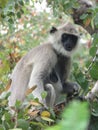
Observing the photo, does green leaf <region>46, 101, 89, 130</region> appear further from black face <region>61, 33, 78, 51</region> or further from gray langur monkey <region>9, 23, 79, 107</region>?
black face <region>61, 33, 78, 51</region>

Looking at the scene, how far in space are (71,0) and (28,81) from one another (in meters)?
1.38

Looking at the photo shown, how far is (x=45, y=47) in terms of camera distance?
497 cm

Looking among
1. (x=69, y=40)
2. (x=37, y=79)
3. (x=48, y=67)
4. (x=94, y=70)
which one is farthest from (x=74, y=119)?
(x=69, y=40)

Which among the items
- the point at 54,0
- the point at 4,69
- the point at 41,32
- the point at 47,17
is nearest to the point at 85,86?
the point at 4,69

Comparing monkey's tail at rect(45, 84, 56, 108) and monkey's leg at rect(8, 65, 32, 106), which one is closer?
monkey's tail at rect(45, 84, 56, 108)

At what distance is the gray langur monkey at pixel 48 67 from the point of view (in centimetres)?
433

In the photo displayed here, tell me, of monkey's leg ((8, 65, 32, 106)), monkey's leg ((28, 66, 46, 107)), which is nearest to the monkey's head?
monkey's leg ((8, 65, 32, 106))

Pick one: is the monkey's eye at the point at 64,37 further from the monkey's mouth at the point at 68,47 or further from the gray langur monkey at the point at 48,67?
the monkey's mouth at the point at 68,47

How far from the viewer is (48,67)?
15.0 feet

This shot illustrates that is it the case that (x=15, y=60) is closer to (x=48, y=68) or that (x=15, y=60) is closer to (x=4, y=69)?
(x=48, y=68)

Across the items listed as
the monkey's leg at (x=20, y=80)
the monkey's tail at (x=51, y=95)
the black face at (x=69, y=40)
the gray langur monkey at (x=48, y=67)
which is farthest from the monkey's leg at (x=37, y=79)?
the black face at (x=69, y=40)

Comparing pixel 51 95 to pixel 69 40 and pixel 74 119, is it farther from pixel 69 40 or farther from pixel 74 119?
pixel 74 119

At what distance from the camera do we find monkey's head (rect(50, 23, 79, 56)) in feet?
17.0

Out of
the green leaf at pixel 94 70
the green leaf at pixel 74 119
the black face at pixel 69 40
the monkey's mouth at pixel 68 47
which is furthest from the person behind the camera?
the black face at pixel 69 40
